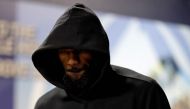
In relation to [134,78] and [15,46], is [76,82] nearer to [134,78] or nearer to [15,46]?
[134,78]

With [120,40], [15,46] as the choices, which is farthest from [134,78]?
[120,40]

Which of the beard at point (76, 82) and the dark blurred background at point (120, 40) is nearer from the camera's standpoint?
the beard at point (76, 82)

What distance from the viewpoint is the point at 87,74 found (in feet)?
3.19

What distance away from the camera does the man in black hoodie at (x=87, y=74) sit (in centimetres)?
96

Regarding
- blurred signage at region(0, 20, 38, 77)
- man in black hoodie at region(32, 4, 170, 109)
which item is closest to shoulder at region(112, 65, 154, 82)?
man in black hoodie at region(32, 4, 170, 109)

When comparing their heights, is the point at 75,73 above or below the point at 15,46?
above

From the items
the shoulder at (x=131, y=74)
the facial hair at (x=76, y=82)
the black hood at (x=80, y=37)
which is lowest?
the facial hair at (x=76, y=82)

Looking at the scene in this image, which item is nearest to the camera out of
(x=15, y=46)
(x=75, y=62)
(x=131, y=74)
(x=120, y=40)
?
(x=75, y=62)

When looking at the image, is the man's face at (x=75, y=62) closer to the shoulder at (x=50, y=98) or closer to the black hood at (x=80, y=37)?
the black hood at (x=80, y=37)

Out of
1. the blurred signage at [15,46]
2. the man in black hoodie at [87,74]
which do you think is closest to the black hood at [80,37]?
the man in black hoodie at [87,74]

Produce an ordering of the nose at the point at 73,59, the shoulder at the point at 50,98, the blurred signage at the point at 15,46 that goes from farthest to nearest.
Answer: the blurred signage at the point at 15,46 < the shoulder at the point at 50,98 < the nose at the point at 73,59

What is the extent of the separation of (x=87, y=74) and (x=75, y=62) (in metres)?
0.06

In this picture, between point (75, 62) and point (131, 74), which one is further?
point (131, 74)

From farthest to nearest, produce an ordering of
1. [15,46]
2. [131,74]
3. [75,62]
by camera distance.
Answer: [15,46], [131,74], [75,62]
